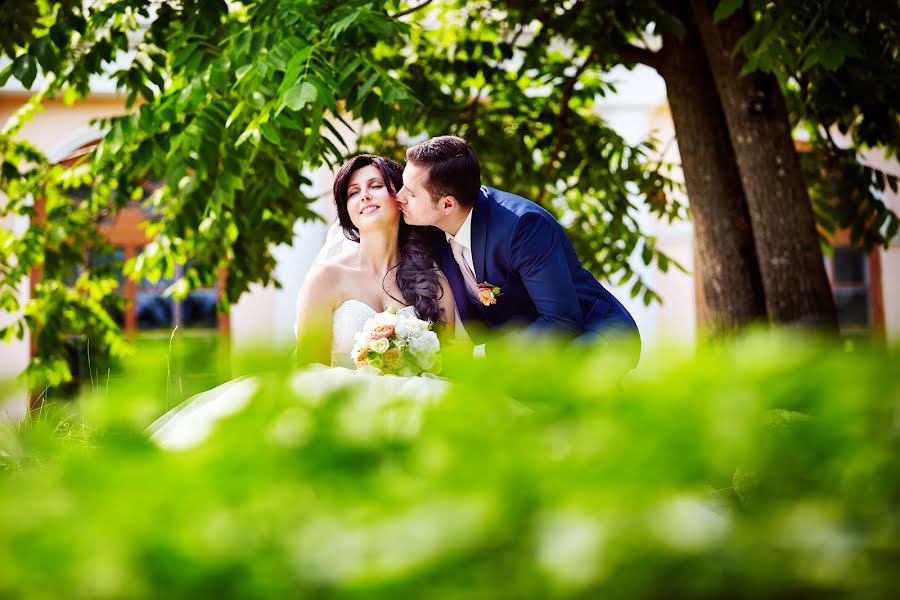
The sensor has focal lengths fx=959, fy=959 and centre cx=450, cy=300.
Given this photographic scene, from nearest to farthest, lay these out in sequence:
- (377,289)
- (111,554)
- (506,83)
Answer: (111,554) < (377,289) < (506,83)

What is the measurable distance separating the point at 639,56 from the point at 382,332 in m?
3.45

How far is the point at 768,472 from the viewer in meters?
0.61

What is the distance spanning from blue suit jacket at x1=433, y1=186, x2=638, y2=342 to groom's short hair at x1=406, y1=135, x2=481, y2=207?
115 mm

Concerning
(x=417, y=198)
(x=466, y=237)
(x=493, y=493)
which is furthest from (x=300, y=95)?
(x=493, y=493)

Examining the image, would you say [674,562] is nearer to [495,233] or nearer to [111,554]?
[111,554]

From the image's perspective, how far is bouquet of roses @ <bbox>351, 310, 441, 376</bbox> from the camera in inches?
138

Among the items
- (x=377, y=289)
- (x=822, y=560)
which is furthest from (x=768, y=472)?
(x=377, y=289)

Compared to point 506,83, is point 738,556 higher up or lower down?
lower down

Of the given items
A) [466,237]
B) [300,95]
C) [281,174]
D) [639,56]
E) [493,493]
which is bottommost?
[493,493]

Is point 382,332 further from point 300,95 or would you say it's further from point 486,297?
point 300,95

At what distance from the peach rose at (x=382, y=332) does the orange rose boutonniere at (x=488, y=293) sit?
0.53 m

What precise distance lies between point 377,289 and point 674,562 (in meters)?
3.98

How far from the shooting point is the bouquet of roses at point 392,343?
138 inches

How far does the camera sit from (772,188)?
5586mm
